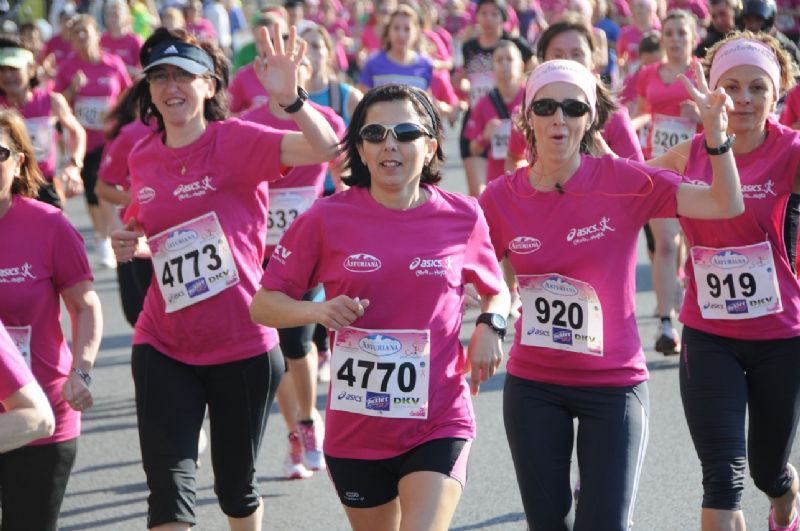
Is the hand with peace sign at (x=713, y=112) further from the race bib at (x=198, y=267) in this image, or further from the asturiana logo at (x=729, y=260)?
the race bib at (x=198, y=267)

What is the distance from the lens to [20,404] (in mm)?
3324

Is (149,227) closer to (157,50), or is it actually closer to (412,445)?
(157,50)

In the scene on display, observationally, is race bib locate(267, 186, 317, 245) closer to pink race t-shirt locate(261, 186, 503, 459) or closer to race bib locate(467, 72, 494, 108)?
pink race t-shirt locate(261, 186, 503, 459)

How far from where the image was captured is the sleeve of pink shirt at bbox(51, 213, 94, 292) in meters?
4.76

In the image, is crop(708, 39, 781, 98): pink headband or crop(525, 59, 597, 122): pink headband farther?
crop(708, 39, 781, 98): pink headband

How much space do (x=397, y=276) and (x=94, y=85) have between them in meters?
9.46

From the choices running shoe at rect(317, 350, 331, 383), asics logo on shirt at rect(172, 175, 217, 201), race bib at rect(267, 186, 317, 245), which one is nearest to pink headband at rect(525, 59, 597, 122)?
asics logo on shirt at rect(172, 175, 217, 201)

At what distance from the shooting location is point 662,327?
8.32 m

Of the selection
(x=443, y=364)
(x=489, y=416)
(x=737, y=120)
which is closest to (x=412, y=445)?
(x=443, y=364)

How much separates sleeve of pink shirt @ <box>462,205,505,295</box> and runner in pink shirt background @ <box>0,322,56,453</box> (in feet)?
4.95

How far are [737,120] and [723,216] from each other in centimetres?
71

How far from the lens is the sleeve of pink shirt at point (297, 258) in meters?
4.34

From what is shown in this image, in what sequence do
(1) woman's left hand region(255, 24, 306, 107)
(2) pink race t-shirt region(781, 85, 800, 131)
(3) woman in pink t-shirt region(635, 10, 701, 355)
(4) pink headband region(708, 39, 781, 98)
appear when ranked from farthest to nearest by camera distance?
(3) woman in pink t-shirt region(635, 10, 701, 355), (2) pink race t-shirt region(781, 85, 800, 131), (4) pink headband region(708, 39, 781, 98), (1) woman's left hand region(255, 24, 306, 107)

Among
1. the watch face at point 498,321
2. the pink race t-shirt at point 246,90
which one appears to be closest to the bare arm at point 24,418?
the watch face at point 498,321
